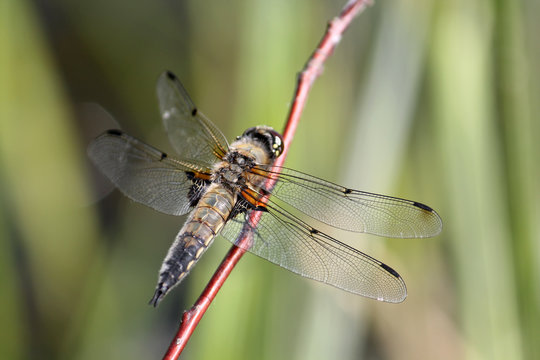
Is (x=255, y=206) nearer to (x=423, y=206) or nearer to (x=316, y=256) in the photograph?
(x=316, y=256)

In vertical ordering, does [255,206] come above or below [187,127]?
below

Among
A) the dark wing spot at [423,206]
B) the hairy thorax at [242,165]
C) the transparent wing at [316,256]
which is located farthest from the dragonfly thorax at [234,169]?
the dark wing spot at [423,206]

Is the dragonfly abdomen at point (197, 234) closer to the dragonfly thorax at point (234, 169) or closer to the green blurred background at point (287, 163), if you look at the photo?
the dragonfly thorax at point (234, 169)

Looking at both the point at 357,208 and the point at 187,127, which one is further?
the point at 187,127

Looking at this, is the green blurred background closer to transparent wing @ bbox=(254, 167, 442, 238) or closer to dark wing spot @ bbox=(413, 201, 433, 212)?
transparent wing @ bbox=(254, 167, 442, 238)

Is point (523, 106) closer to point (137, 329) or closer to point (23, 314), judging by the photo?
point (137, 329)

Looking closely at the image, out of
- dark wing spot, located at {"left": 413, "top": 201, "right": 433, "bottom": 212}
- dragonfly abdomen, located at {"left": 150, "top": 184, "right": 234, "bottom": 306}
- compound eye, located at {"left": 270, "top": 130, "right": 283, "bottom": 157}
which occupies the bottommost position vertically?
dragonfly abdomen, located at {"left": 150, "top": 184, "right": 234, "bottom": 306}

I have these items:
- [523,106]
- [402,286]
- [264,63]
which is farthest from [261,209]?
[523,106]

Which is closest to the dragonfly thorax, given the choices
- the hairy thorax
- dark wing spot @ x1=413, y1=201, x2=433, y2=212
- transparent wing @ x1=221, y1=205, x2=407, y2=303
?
the hairy thorax

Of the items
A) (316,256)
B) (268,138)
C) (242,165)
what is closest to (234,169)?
(242,165)
